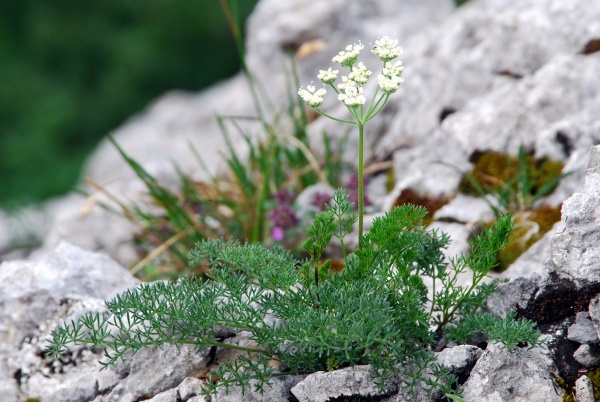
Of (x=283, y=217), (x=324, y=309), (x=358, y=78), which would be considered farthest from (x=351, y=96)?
(x=283, y=217)

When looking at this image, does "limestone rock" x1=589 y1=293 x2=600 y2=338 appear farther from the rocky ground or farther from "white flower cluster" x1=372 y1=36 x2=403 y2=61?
"white flower cluster" x1=372 y1=36 x2=403 y2=61

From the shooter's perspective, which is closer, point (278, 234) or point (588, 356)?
point (588, 356)

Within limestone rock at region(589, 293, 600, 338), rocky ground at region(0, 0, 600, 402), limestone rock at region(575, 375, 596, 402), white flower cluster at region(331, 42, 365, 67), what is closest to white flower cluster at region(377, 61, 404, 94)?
white flower cluster at region(331, 42, 365, 67)

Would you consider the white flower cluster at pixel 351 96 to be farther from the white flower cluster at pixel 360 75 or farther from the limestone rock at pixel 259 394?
the limestone rock at pixel 259 394

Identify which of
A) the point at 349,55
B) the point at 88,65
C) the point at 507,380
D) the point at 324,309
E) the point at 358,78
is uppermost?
the point at 88,65

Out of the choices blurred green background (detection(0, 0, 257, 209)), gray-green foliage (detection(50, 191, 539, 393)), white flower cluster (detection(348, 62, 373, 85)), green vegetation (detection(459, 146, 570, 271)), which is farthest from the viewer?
blurred green background (detection(0, 0, 257, 209))

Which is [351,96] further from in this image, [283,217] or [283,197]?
[283,197]

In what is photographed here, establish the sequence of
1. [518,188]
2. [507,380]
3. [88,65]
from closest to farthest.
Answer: [507,380]
[518,188]
[88,65]
